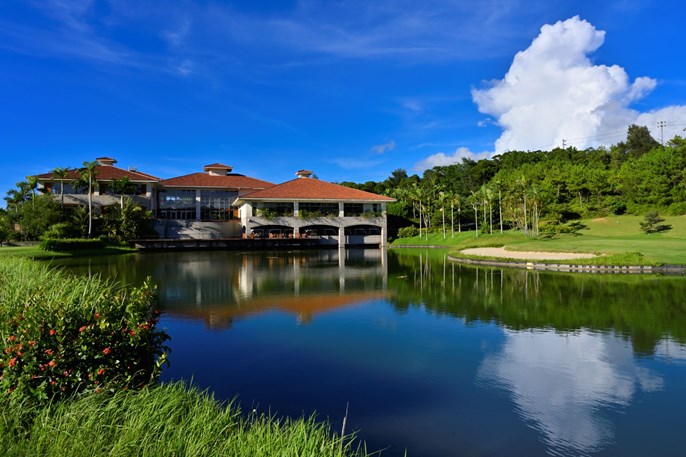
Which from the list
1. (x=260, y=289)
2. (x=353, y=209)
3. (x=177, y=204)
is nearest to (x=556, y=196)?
(x=353, y=209)

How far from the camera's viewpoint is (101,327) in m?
5.68

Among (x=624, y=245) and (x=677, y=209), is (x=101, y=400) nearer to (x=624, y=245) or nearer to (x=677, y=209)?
(x=624, y=245)

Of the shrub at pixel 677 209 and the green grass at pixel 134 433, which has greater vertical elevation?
the shrub at pixel 677 209

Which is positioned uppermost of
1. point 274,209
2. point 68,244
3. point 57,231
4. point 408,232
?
point 274,209

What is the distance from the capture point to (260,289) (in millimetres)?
20688

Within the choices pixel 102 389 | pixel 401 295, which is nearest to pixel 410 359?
pixel 102 389

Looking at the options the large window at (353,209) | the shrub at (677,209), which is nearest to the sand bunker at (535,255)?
the large window at (353,209)

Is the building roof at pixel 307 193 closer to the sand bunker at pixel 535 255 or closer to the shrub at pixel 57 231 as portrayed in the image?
the shrub at pixel 57 231

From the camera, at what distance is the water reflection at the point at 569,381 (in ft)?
21.7

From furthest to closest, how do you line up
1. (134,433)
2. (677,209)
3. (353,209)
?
1. (353,209)
2. (677,209)
3. (134,433)

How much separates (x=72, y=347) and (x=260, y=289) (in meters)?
15.2

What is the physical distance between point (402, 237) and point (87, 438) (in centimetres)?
6117

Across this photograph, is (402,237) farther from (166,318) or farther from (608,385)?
(608,385)

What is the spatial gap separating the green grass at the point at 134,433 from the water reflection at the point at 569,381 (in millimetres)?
3923
